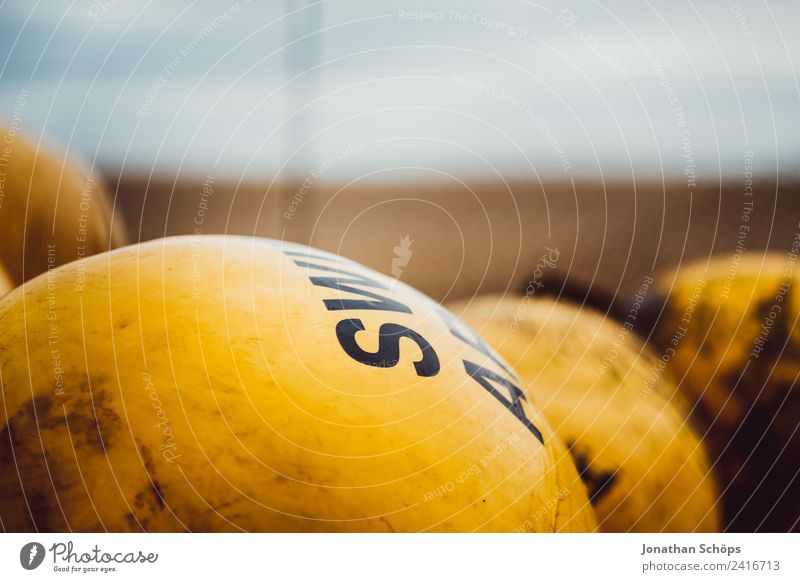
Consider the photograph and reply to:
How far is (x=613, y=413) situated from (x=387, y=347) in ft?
1.34

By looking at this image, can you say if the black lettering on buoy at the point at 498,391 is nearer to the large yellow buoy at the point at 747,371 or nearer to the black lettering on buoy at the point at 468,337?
the black lettering on buoy at the point at 468,337

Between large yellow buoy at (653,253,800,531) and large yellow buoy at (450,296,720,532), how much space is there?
62 millimetres

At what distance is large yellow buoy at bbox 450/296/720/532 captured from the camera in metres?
0.93

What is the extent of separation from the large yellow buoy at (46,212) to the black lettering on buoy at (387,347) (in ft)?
2.07

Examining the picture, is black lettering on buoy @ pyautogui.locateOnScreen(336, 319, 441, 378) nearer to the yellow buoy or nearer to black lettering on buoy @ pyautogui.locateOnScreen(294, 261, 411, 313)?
black lettering on buoy @ pyautogui.locateOnScreen(294, 261, 411, 313)

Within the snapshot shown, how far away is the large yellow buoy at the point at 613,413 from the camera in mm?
933

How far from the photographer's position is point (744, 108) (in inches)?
47.3

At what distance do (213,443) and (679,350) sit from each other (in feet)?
2.66

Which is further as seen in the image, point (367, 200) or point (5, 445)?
point (367, 200)

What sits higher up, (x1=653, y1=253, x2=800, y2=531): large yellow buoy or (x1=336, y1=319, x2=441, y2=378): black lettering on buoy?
(x1=336, y1=319, x2=441, y2=378): black lettering on buoy

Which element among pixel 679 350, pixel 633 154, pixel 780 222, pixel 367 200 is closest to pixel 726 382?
pixel 679 350

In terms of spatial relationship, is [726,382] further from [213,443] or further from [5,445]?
[5,445]

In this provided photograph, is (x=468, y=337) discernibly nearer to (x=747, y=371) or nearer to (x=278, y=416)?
(x=278, y=416)

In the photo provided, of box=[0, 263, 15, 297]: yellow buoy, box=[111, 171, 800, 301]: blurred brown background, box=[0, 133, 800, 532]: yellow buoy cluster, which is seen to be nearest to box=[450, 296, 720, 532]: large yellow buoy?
box=[0, 133, 800, 532]: yellow buoy cluster
